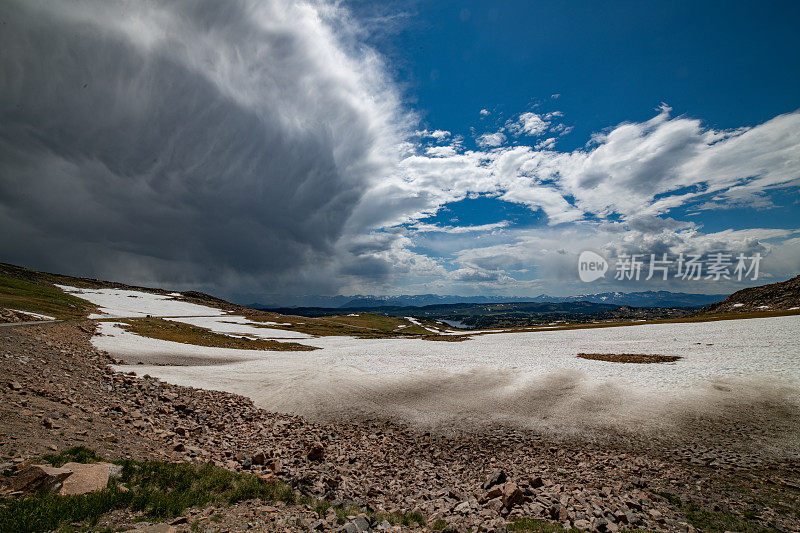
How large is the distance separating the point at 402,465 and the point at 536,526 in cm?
727

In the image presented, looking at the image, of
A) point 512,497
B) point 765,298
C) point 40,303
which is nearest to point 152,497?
point 512,497

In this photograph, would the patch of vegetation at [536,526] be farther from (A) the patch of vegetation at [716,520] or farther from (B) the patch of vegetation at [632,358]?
(B) the patch of vegetation at [632,358]

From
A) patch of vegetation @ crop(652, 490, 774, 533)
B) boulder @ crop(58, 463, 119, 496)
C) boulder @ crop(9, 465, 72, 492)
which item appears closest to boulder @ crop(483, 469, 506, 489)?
patch of vegetation @ crop(652, 490, 774, 533)

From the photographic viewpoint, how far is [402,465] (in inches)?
635

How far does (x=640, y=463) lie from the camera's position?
1524cm

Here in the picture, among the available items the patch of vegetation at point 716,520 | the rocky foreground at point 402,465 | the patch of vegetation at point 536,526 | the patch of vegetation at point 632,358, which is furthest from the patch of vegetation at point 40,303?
the patch of vegetation at point 632,358

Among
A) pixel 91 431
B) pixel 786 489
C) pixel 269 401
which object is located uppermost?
pixel 91 431

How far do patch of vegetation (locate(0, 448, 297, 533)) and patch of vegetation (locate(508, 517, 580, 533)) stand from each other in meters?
8.03

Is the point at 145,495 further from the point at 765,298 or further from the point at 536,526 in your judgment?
the point at 765,298

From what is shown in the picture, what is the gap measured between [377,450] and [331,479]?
4.61m

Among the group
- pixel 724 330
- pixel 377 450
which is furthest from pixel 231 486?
pixel 724 330

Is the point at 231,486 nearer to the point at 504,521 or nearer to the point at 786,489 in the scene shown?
the point at 504,521

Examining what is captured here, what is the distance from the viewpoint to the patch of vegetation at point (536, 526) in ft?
34.1

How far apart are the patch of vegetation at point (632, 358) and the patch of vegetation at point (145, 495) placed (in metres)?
37.5
